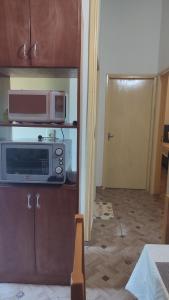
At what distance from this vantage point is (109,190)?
408 cm

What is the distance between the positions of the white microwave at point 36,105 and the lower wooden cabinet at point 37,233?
502 millimetres

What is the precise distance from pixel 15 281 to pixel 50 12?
6.54 ft

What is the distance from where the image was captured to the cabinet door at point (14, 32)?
1.53 metres

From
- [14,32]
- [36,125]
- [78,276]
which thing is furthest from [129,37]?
[78,276]

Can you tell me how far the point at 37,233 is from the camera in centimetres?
178

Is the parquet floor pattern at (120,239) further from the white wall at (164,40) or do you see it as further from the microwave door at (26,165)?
the white wall at (164,40)

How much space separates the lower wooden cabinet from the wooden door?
2370mm

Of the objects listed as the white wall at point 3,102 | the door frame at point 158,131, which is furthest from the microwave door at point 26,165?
the door frame at point 158,131

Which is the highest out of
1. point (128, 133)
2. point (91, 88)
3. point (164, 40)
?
point (164, 40)

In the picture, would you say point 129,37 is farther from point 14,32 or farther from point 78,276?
point 78,276

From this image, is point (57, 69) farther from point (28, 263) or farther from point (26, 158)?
point (28, 263)

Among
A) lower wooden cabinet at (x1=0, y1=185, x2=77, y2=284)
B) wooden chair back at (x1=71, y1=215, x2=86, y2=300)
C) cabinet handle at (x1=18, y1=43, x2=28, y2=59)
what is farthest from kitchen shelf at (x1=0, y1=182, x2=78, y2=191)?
cabinet handle at (x1=18, y1=43, x2=28, y2=59)

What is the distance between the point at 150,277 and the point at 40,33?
60.7 inches

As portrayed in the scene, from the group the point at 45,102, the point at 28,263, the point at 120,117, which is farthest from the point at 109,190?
the point at 45,102
